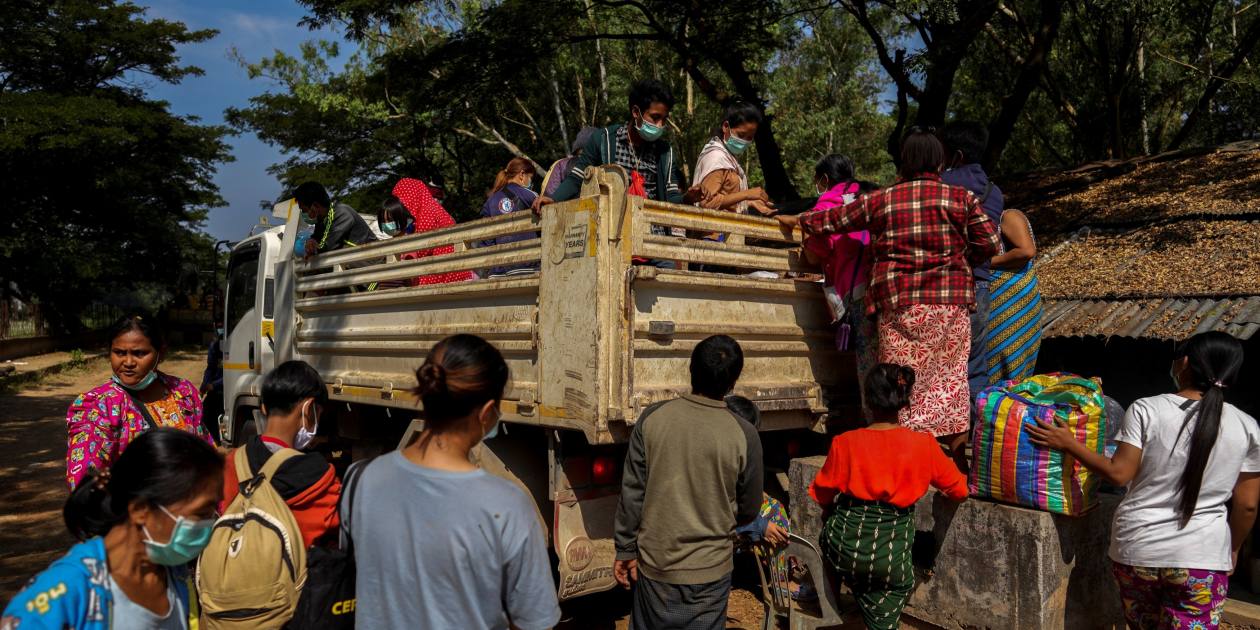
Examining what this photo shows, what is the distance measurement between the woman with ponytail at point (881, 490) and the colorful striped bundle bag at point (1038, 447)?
0.28 metres

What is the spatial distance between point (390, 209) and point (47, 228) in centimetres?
2068

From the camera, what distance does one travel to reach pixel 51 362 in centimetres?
1903

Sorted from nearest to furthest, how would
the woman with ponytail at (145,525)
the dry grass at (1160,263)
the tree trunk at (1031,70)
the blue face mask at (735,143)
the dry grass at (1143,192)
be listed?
the woman with ponytail at (145,525) → the blue face mask at (735,143) → the dry grass at (1160,263) → the dry grass at (1143,192) → the tree trunk at (1031,70)

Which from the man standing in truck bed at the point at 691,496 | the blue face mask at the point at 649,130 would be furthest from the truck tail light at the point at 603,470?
the blue face mask at the point at 649,130

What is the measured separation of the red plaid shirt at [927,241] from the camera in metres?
3.51

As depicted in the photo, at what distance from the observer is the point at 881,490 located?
2.97 m

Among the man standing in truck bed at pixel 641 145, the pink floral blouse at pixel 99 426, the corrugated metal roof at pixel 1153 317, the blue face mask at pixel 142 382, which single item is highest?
the man standing in truck bed at pixel 641 145

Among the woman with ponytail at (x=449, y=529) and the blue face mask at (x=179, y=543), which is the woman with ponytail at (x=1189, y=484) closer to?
→ the woman with ponytail at (x=449, y=529)

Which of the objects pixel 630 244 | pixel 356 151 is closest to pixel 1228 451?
pixel 630 244

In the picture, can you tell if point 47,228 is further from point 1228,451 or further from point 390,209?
point 1228,451

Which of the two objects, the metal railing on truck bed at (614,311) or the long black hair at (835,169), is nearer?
the metal railing on truck bed at (614,311)

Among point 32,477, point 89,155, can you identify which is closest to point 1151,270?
point 32,477

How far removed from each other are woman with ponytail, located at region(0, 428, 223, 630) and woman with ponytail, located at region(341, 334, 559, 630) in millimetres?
347

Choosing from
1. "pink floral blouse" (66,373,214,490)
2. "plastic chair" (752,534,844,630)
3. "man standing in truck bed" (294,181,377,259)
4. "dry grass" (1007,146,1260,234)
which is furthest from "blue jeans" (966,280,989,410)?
"dry grass" (1007,146,1260,234)
